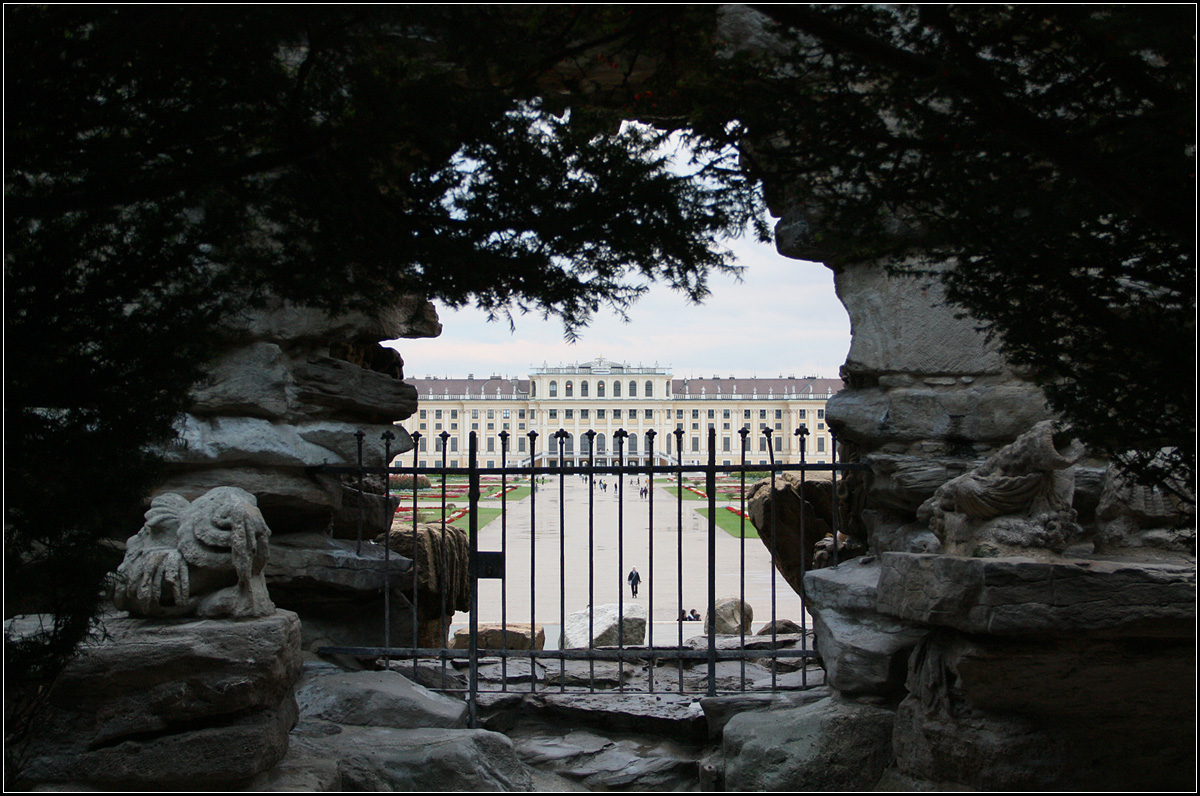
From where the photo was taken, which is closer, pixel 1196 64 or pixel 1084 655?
pixel 1196 64

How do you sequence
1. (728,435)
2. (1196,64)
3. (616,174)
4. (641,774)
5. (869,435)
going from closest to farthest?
(1196,64) → (616,174) → (641,774) → (869,435) → (728,435)

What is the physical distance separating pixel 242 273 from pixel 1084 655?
319 centimetres

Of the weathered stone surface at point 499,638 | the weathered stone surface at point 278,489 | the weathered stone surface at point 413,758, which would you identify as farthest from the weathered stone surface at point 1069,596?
the weathered stone surface at point 499,638

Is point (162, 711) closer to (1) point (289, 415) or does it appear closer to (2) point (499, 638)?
(1) point (289, 415)

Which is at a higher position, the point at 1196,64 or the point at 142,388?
the point at 1196,64

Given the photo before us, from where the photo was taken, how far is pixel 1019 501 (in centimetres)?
363

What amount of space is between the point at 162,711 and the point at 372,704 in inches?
48.5

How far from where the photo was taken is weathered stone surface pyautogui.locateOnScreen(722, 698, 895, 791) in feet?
12.7

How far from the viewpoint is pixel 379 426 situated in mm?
5355

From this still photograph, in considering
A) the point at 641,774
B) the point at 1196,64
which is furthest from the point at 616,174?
the point at 641,774

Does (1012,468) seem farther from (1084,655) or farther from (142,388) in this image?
(142,388)

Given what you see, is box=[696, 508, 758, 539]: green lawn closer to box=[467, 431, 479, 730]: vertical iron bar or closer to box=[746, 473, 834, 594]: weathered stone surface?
box=[746, 473, 834, 594]: weathered stone surface


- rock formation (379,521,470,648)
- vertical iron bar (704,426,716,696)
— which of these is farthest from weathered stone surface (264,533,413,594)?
vertical iron bar (704,426,716,696)

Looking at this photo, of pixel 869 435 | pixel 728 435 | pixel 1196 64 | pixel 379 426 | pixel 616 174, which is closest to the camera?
pixel 1196 64
